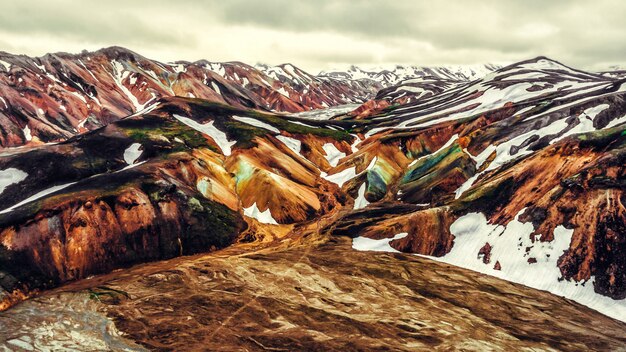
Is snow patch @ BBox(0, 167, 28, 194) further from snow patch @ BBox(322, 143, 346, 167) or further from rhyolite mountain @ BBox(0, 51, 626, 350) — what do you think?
snow patch @ BBox(322, 143, 346, 167)

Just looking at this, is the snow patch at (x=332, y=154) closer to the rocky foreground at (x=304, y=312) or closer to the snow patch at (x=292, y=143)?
the snow patch at (x=292, y=143)

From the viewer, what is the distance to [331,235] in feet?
166

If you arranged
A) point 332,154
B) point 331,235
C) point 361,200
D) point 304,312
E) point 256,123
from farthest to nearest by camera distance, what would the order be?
→ 1. point 332,154
2. point 256,123
3. point 361,200
4. point 331,235
5. point 304,312

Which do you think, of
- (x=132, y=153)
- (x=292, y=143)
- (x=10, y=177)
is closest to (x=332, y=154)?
(x=292, y=143)

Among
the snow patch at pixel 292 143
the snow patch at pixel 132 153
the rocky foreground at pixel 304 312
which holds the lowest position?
the rocky foreground at pixel 304 312

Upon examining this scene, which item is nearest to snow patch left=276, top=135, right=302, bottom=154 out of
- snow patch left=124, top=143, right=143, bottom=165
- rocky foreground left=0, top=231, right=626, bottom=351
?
snow patch left=124, top=143, right=143, bottom=165

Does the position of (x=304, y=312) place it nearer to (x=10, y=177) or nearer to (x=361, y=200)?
(x=361, y=200)

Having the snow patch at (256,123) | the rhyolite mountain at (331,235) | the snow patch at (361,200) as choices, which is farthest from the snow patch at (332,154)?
the snow patch at (361,200)

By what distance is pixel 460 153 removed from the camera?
65625mm

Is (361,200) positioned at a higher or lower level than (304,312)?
higher

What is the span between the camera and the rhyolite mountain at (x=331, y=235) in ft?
98.9

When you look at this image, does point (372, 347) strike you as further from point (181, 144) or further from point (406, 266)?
point (181, 144)

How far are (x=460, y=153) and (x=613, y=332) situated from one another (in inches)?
1563

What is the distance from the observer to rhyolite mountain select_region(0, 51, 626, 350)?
98.9 ft
